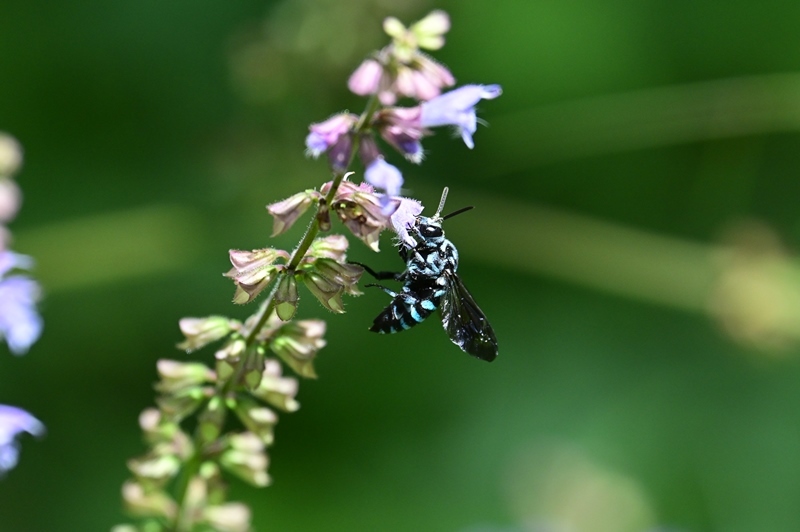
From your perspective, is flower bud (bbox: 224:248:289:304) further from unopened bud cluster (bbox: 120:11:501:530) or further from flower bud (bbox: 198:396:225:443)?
flower bud (bbox: 198:396:225:443)

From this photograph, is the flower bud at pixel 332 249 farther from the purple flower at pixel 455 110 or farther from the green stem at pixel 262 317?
Answer: the purple flower at pixel 455 110

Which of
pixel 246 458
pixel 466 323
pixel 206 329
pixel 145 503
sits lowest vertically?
pixel 145 503

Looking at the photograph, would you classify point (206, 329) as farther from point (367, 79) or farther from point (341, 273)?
point (367, 79)

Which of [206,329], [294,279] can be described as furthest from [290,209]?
[206,329]

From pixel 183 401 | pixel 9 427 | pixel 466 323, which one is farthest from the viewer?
pixel 466 323

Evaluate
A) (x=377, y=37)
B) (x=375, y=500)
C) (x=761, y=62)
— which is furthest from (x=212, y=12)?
(x=761, y=62)

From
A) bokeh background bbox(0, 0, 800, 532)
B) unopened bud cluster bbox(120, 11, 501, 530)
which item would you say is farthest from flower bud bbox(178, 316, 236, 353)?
bokeh background bbox(0, 0, 800, 532)

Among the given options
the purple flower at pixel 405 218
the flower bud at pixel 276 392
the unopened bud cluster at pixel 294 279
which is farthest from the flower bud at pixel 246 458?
the purple flower at pixel 405 218
